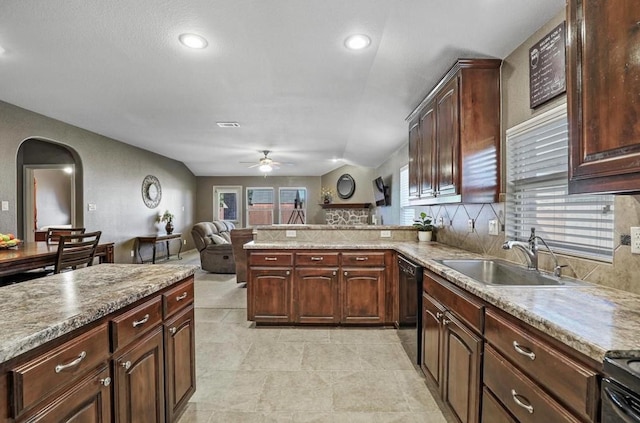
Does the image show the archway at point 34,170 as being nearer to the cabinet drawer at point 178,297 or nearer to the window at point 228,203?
the cabinet drawer at point 178,297

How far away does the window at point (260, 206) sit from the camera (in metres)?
9.96

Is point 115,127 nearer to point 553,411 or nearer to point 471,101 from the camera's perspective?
point 471,101

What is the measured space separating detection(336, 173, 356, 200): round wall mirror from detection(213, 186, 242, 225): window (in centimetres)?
328

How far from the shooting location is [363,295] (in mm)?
3082

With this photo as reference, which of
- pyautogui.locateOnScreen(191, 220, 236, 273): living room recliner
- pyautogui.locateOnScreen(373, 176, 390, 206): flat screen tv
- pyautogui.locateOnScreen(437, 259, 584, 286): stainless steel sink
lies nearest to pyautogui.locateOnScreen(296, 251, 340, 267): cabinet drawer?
pyautogui.locateOnScreen(437, 259, 584, 286): stainless steel sink

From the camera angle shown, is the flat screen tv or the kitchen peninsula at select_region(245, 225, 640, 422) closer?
the kitchen peninsula at select_region(245, 225, 640, 422)

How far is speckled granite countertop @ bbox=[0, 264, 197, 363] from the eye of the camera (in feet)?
2.88

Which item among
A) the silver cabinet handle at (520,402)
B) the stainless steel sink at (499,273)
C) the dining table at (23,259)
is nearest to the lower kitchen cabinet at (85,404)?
the silver cabinet handle at (520,402)

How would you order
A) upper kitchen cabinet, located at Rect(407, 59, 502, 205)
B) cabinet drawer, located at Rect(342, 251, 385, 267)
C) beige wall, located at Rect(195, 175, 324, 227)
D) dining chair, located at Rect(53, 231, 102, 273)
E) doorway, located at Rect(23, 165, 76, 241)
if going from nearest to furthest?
1. upper kitchen cabinet, located at Rect(407, 59, 502, 205)
2. dining chair, located at Rect(53, 231, 102, 273)
3. cabinet drawer, located at Rect(342, 251, 385, 267)
4. doorway, located at Rect(23, 165, 76, 241)
5. beige wall, located at Rect(195, 175, 324, 227)

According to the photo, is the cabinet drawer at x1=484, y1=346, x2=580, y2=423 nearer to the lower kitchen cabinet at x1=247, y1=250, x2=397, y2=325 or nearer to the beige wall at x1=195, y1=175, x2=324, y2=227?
the lower kitchen cabinet at x1=247, y1=250, x2=397, y2=325

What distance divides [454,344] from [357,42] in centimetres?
218

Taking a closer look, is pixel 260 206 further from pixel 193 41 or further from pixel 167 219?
pixel 193 41

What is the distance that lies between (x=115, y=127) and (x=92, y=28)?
3.11 metres

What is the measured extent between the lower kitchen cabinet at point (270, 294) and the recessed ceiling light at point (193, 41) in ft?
6.68
